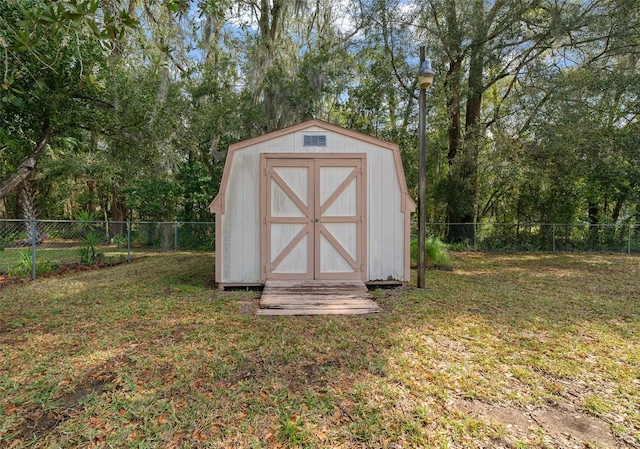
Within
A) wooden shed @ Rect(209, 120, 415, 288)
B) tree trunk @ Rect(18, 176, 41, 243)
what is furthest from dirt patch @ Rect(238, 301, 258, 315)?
tree trunk @ Rect(18, 176, 41, 243)

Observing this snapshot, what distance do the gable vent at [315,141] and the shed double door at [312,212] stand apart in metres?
0.23

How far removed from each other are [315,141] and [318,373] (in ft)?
12.3

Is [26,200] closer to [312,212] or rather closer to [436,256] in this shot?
[312,212]

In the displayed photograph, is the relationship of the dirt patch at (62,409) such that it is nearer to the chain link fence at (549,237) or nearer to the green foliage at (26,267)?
the green foliage at (26,267)

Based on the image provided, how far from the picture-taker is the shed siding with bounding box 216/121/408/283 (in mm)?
5141

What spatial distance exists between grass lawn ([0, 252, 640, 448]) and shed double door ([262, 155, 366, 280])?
105cm

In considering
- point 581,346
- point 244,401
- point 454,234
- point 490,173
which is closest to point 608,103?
point 490,173

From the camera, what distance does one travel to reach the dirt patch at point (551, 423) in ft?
6.07

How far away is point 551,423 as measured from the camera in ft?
6.59

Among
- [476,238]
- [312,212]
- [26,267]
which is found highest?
[312,212]

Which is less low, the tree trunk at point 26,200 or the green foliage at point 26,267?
the tree trunk at point 26,200

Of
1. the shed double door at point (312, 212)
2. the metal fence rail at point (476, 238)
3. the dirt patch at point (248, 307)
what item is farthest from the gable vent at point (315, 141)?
the metal fence rail at point (476, 238)

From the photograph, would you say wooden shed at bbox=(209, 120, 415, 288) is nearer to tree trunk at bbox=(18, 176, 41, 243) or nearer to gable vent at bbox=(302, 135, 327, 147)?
gable vent at bbox=(302, 135, 327, 147)

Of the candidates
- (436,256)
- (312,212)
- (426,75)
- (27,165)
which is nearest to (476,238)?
(436,256)
